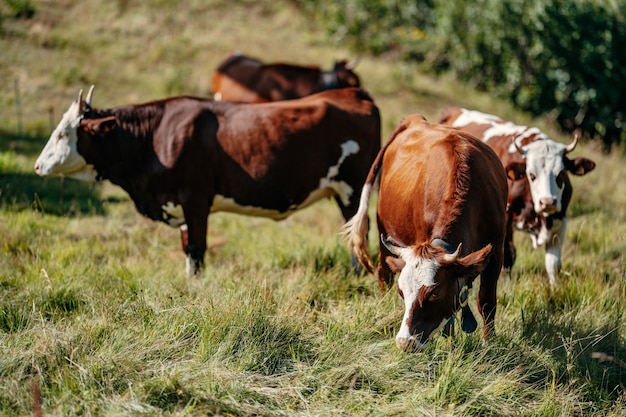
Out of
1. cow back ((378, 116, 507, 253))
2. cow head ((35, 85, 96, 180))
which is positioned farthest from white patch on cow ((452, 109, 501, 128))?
cow head ((35, 85, 96, 180))

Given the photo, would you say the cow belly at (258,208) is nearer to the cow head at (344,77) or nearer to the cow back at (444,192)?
the cow back at (444,192)

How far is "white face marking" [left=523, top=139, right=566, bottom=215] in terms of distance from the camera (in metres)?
6.98

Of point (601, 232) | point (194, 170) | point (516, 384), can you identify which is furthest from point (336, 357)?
point (601, 232)

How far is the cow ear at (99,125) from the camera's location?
736 centimetres

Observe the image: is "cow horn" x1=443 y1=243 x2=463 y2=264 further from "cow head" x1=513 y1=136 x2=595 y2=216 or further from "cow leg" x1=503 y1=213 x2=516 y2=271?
"cow leg" x1=503 y1=213 x2=516 y2=271

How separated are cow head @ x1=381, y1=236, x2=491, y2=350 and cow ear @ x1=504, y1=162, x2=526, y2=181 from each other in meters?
2.62

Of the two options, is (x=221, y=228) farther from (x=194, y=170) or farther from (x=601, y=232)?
(x=601, y=232)

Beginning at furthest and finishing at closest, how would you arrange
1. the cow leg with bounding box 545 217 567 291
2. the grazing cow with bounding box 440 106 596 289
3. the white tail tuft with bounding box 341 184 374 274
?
the cow leg with bounding box 545 217 567 291
the grazing cow with bounding box 440 106 596 289
the white tail tuft with bounding box 341 184 374 274

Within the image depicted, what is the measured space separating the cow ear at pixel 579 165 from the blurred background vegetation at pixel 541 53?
28.1 ft

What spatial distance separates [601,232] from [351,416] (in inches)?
208

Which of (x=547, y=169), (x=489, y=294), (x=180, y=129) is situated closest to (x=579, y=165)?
(x=547, y=169)

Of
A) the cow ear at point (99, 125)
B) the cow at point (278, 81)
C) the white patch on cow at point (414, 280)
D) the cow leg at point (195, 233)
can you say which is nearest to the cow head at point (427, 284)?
the white patch on cow at point (414, 280)

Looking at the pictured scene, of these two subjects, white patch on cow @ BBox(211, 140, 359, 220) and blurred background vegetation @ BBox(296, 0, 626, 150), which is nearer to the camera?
white patch on cow @ BBox(211, 140, 359, 220)

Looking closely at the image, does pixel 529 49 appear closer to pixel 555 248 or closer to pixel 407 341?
pixel 555 248
